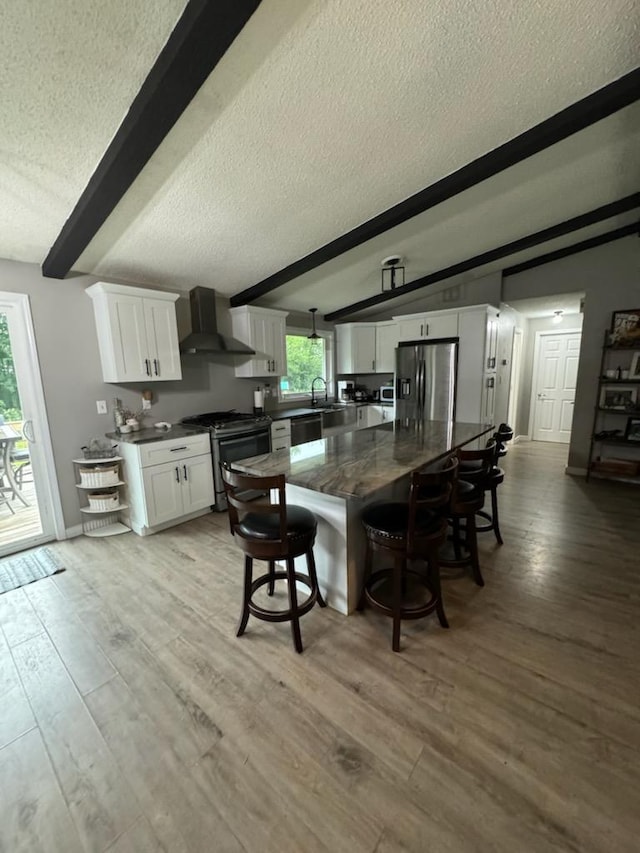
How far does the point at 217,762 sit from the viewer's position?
131cm

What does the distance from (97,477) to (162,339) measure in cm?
145

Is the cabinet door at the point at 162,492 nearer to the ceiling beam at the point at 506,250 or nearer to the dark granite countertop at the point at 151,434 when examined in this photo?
the dark granite countertop at the point at 151,434

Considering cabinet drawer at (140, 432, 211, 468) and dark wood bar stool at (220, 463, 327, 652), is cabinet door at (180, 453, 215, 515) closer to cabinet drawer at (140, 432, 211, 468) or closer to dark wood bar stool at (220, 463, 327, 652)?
cabinet drawer at (140, 432, 211, 468)

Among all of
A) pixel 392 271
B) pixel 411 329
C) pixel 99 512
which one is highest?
pixel 392 271

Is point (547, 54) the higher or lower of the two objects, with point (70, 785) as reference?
higher

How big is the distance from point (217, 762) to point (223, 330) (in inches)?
161

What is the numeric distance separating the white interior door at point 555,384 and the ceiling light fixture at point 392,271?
11.9ft

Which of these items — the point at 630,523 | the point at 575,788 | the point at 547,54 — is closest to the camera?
the point at 575,788

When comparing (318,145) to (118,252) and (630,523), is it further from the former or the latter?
(630,523)

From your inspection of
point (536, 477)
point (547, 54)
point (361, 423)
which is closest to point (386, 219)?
point (547, 54)

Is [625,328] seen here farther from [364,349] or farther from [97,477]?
[97,477]

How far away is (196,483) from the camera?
345cm

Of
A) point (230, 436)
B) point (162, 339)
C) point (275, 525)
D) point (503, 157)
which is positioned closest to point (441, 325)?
point (503, 157)

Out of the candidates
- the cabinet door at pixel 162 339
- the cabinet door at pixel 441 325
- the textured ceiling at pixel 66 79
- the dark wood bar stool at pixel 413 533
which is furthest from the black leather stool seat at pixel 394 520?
the cabinet door at pixel 441 325
